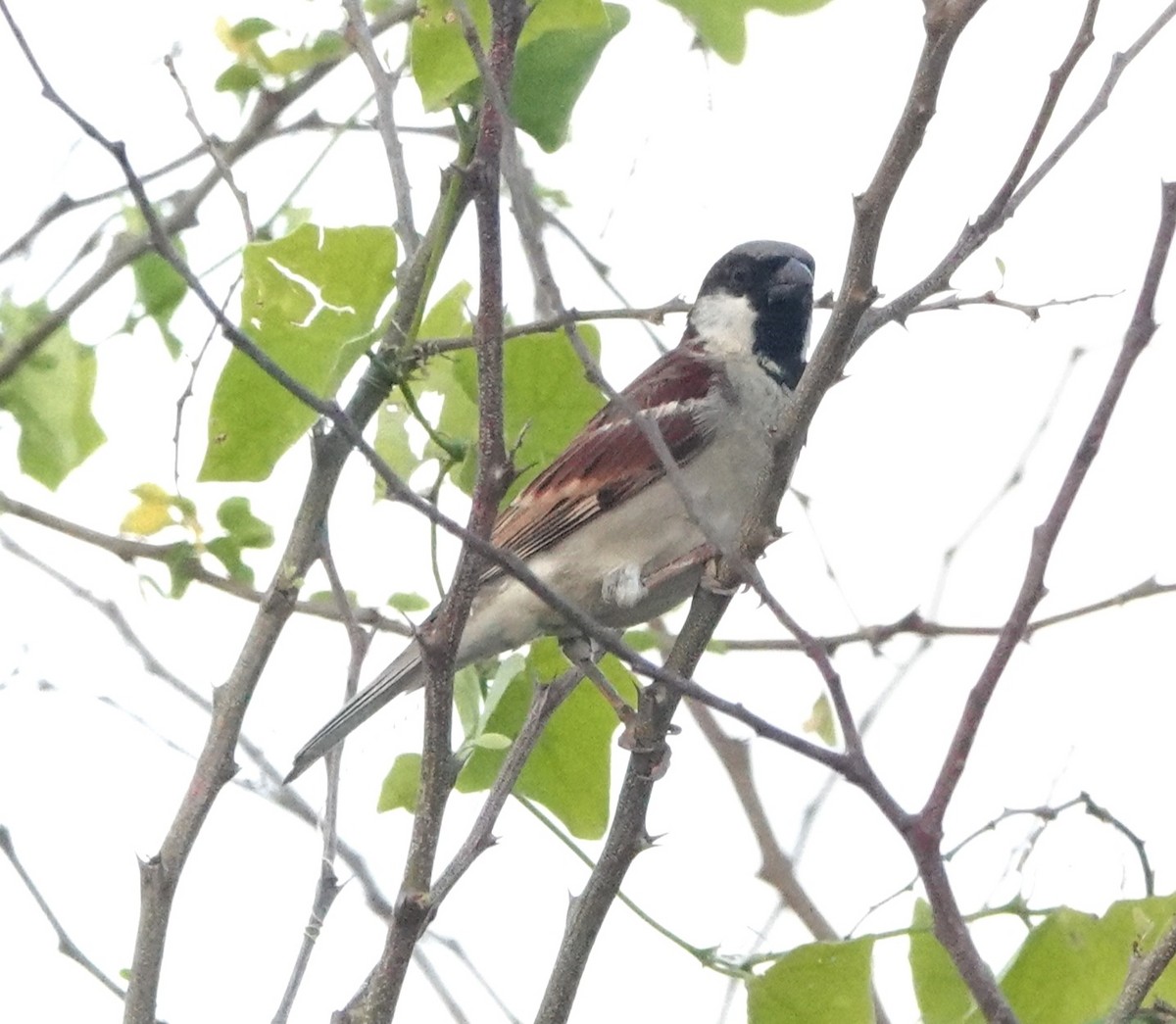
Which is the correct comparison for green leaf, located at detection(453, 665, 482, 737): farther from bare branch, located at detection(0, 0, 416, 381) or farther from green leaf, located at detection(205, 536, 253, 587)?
bare branch, located at detection(0, 0, 416, 381)

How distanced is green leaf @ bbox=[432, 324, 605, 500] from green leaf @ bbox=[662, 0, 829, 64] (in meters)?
0.45

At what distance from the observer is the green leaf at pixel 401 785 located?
251cm

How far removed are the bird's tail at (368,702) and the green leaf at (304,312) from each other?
0.90 meters

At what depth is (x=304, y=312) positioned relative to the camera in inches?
85.6

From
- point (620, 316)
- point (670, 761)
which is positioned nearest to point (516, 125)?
point (620, 316)

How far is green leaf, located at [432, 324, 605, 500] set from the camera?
8.05ft

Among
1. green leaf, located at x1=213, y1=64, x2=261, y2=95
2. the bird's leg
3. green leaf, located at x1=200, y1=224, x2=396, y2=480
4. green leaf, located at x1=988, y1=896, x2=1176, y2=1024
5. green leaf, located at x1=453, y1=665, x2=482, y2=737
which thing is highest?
green leaf, located at x1=213, y1=64, x2=261, y2=95

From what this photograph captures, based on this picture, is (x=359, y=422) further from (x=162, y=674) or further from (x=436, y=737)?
(x=162, y=674)

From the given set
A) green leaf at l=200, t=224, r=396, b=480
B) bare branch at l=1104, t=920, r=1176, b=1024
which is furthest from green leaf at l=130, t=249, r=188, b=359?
bare branch at l=1104, t=920, r=1176, b=1024

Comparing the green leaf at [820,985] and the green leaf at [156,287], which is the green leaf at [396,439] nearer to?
the green leaf at [156,287]

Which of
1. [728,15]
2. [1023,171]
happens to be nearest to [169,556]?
[728,15]

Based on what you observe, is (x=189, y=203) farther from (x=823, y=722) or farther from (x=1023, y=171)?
(x=1023, y=171)

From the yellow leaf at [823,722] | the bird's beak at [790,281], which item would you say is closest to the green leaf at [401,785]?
the yellow leaf at [823,722]

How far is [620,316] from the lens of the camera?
2.39 metres
